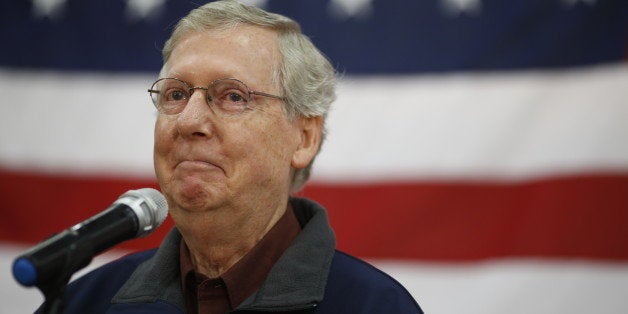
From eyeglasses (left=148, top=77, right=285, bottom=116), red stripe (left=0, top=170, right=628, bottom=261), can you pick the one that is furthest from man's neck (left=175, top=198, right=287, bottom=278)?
red stripe (left=0, top=170, right=628, bottom=261)

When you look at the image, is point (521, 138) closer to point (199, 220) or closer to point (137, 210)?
point (199, 220)

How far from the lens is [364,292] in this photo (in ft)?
5.14

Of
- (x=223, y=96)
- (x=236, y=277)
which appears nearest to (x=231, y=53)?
(x=223, y=96)

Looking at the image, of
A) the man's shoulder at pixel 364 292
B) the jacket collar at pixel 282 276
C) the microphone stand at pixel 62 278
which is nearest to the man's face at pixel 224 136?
the jacket collar at pixel 282 276

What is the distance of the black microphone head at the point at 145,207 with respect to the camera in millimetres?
1246

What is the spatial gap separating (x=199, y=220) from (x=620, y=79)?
163cm

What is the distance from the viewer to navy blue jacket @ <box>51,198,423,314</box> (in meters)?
1.53

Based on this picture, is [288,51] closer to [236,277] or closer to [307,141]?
[307,141]

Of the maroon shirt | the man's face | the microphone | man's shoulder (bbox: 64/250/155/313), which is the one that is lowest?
man's shoulder (bbox: 64/250/155/313)

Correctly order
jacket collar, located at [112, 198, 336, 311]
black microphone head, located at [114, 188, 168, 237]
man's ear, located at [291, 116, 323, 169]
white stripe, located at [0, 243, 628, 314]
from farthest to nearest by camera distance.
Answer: white stripe, located at [0, 243, 628, 314]
man's ear, located at [291, 116, 323, 169]
jacket collar, located at [112, 198, 336, 311]
black microphone head, located at [114, 188, 168, 237]

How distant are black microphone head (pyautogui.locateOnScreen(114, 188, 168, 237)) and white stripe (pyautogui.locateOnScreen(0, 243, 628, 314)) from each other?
1.54m

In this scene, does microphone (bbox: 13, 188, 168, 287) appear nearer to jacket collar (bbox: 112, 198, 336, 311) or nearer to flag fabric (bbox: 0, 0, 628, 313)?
jacket collar (bbox: 112, 198, 336, 311)

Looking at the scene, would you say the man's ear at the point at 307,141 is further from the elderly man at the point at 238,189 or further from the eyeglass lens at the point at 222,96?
the eyeglass lens at the point at 222,96

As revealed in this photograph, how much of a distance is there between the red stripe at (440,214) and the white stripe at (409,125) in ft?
0.17
